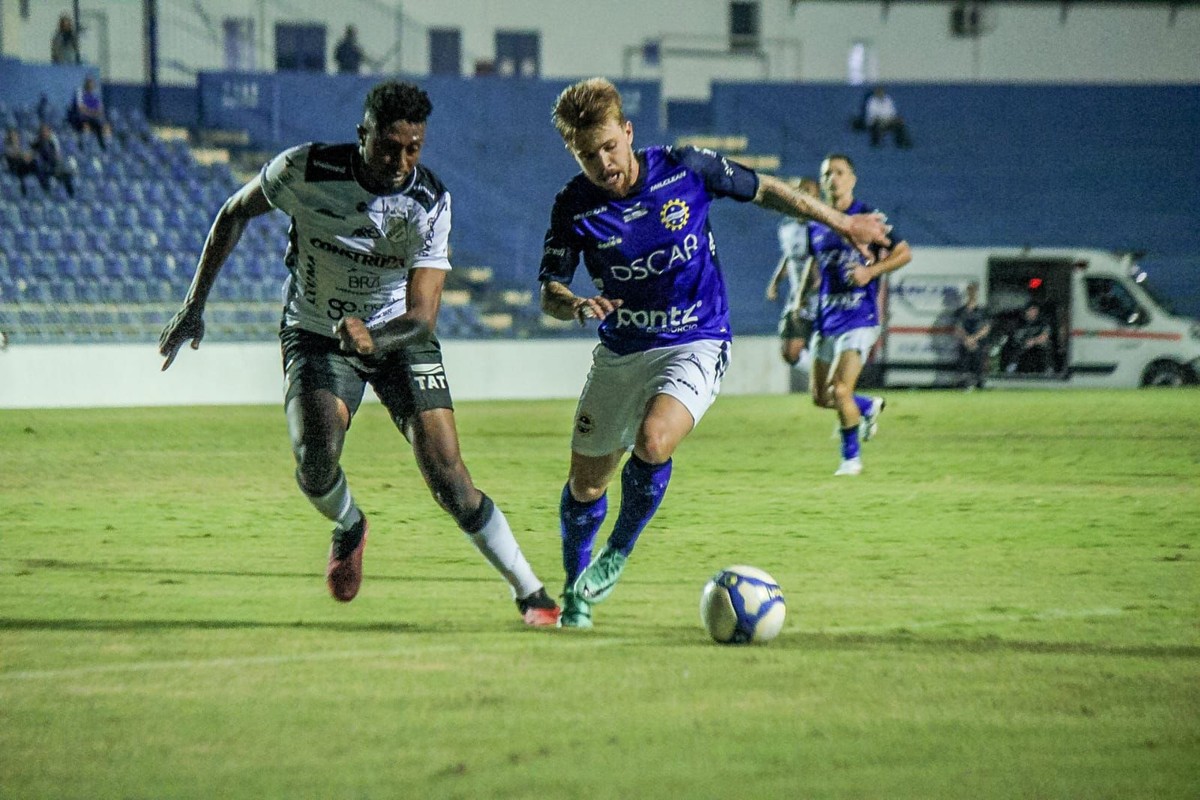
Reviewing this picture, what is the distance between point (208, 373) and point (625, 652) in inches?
739

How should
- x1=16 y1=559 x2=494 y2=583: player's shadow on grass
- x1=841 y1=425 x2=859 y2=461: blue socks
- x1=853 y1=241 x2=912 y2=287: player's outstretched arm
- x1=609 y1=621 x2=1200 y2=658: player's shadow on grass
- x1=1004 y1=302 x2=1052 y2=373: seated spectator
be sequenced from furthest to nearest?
1. x1=1004 y1=302 x2=1052 y2=373: seated spectator
2. x1=841 y1=425 x2=859 y2=461: blue socks
3. x1=853 y1=241 x2=912 y2=287: player's outstretched arm
4. x1=16 y1=559 x2=494 y2=583: player's shadow on grass
5. x1=609 y1=621 x2=1200 y2=658: player's shadow on grass

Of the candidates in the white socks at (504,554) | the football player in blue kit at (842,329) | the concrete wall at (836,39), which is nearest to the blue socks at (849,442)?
the football player in blue kit at (842,329)

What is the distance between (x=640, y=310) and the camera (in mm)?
6836

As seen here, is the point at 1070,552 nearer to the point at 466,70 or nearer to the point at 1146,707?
the point at 1146,707

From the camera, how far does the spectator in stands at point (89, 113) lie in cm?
2823

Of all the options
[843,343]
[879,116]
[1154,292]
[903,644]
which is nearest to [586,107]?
[903,644]

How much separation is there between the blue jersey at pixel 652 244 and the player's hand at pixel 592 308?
420mm

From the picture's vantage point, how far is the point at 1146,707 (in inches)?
198

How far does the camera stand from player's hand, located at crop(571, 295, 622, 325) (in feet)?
20.2

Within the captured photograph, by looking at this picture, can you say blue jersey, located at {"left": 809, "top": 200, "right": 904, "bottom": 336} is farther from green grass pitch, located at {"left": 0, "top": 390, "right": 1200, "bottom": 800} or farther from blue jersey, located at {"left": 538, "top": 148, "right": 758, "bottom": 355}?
blue jersey, located at {"left": 538, "top": 148, "right": 758, "bottom": 355}

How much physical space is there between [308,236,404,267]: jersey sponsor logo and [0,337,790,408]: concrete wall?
14.8 meters

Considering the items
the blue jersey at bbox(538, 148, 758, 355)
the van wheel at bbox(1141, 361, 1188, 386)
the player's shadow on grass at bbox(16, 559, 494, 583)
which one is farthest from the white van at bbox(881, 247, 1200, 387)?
the blue jersey at bbox(538, 148, 758, 355)

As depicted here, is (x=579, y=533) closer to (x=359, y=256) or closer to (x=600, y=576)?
(x=600, y=576)

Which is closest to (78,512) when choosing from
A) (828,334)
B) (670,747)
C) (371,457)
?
(371,457)
